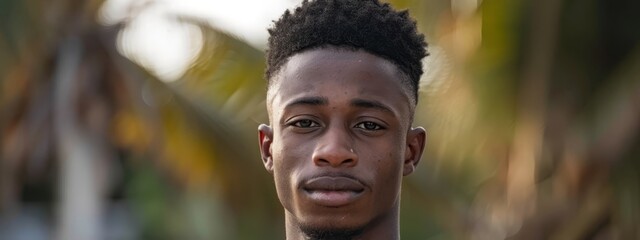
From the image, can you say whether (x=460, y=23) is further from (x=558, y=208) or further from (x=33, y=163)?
(x=33, y=163)

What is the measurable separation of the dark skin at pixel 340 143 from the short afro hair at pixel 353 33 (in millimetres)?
39

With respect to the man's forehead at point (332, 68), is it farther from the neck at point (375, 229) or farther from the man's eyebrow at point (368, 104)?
the neck at point (375, 229)

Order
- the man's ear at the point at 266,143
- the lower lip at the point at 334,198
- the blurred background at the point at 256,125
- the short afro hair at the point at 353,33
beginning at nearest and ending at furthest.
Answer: the lower lip at the point at 334,198 < the short afro hair at the point at 353,33 < the man's ear at the point at 266,143 < the blurred background at the point at 256,125


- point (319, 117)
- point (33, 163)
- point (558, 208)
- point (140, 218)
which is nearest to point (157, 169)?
point (33, 163)

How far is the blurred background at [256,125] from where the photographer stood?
42.7ft

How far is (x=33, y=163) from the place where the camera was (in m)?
18.0

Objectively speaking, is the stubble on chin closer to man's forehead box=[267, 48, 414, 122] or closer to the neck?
the neck

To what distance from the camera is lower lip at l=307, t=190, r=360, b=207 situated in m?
4.43

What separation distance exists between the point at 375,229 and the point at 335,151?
305 mm

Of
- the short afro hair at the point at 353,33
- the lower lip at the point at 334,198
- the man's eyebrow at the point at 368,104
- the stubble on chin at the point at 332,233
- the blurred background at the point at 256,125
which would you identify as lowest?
the stubble on chin at the point at 332,233

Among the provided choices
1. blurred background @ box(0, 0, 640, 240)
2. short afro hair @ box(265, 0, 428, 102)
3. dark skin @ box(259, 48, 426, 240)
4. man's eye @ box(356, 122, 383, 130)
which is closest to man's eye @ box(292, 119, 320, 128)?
dark skin @ box(259, 48, 426, 240)

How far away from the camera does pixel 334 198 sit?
4426mm

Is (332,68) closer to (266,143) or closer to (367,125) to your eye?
(367,125)

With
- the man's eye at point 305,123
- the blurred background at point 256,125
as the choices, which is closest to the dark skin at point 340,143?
the man's eye at point 305,123
